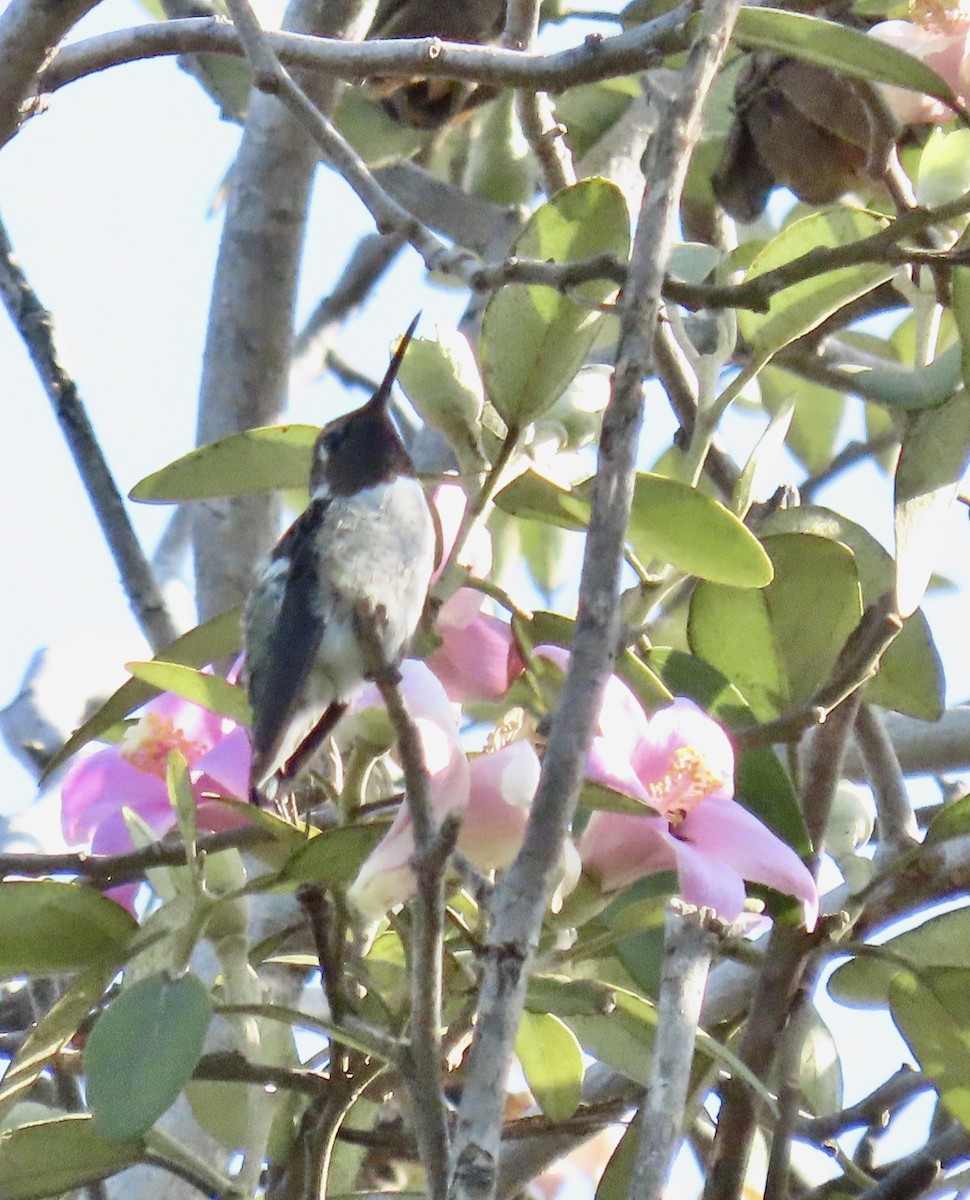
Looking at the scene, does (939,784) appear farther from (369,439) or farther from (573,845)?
(573,845)

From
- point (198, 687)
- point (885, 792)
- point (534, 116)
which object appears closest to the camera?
point (198, 687)

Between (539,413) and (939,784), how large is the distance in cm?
118

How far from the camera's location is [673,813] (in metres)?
1.04

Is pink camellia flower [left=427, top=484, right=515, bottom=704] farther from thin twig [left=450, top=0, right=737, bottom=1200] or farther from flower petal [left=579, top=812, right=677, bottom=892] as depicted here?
thin twig [left=450, top=0, right=737, bottom=1200]

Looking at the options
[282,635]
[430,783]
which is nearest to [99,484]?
[282,635]

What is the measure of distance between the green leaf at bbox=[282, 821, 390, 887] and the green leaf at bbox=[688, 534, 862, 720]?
369 millimetres

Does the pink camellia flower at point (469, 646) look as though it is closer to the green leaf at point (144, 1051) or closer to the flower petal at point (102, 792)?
the flower petal at point (102, 792)

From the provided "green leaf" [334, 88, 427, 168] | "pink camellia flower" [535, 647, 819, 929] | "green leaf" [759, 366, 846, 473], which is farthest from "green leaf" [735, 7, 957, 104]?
"green leaf" [759, 366, 846, 473]

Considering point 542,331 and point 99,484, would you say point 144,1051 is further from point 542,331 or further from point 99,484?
point 99,484

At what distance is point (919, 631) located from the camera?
127 centimetres

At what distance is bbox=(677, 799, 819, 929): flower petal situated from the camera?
1013 mm

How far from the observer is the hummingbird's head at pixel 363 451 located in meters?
1.45

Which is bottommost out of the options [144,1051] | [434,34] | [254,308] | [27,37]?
[144,1051]

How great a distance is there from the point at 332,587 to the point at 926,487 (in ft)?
1.66
